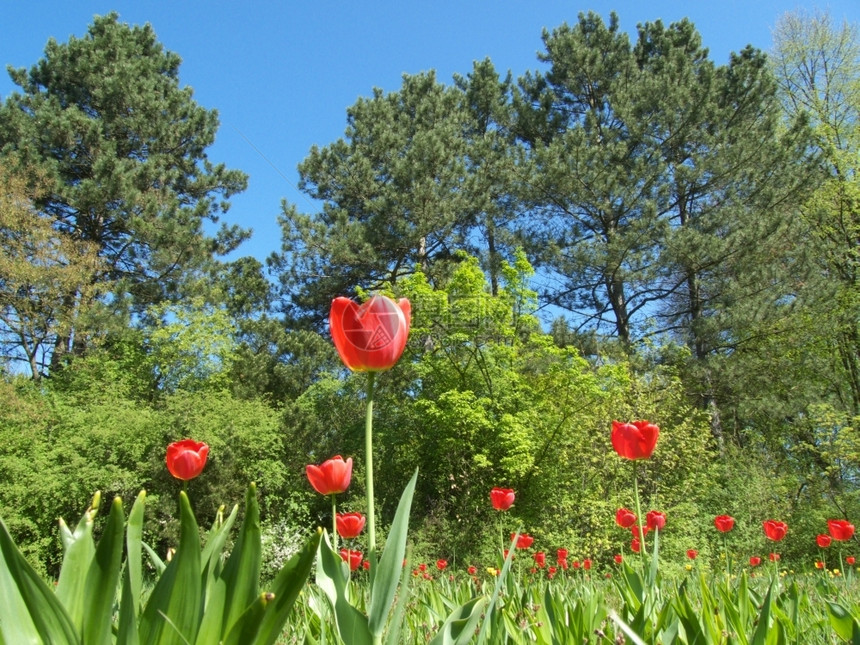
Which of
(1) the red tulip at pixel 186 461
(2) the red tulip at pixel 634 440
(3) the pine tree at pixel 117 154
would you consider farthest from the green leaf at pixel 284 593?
(3) the pine tree at pixel 117 154

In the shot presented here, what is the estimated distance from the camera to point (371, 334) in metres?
1.02

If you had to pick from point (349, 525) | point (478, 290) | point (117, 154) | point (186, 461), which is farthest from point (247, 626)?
point (117, 154)

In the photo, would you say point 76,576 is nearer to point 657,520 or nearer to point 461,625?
point 461,625

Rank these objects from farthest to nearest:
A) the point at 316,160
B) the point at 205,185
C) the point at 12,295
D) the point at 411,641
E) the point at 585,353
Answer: the point at 205,185 < the point at 316,160 < the point at 585,353 < the point at 12,295 < the point at 411,641

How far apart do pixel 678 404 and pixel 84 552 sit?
11961 millimetres

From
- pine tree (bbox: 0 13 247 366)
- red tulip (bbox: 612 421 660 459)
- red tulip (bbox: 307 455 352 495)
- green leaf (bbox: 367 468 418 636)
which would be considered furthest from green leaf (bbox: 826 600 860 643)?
pine tree (bbox: 0 13 247 366)

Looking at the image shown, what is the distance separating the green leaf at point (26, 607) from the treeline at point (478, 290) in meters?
9.40

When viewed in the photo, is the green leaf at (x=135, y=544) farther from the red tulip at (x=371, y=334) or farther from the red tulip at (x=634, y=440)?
the red tulip at (x=634, y=440)

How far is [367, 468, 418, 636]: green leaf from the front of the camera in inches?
31.4

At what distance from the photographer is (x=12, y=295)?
12.4m

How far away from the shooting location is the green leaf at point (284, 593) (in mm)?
776

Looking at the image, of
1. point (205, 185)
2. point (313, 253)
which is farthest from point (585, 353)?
point (205, 185)

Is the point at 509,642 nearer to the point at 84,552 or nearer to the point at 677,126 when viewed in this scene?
the point at 84,552

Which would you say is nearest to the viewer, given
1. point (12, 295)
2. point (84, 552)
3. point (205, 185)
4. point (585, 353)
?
point (84, 552)
